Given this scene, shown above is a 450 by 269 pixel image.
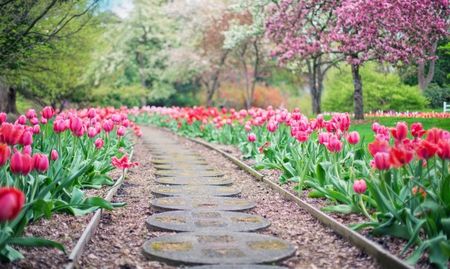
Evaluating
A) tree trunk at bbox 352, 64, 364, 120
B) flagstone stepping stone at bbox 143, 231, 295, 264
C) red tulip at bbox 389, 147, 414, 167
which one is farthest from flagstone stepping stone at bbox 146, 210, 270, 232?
tree trunk at bbox 352, 64, 364, 120

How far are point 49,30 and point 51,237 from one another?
29.0ft

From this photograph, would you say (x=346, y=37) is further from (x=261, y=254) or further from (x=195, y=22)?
(x=195, y=22)

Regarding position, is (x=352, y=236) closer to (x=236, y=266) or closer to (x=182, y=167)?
(x=236, y=266)

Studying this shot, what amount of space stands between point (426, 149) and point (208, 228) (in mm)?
2253

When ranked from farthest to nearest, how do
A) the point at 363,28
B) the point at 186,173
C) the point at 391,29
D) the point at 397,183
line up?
the point at 363,28 → the point at 391,29 → the point at 186,173 → the point at 397,183

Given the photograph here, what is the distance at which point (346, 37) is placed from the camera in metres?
16.3

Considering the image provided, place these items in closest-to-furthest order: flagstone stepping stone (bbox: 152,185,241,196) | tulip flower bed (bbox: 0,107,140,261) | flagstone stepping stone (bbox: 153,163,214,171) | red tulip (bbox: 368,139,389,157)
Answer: tulip flower bed (bbox: 0,107,140,261), red tulip (bbox: 368,139,389,157), flagstone stepping stone (bbox: 152,185,241,196), flagstone stepping stone (bbox: 153,163,214,171)

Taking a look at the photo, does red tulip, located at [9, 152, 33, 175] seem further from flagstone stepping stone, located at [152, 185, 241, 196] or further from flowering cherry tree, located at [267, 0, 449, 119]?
flowering cherry tree, located at [267, 0, 449, 119]

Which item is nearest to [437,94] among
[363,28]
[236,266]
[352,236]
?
[363,28]

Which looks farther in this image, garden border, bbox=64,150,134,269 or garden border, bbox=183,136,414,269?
garden border, bbox=64,150,134,269

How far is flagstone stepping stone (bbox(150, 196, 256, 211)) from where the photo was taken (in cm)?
655

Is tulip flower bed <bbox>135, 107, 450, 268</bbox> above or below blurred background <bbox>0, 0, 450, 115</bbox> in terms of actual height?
below

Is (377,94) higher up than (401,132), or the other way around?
(377,94)

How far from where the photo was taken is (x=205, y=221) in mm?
5742
